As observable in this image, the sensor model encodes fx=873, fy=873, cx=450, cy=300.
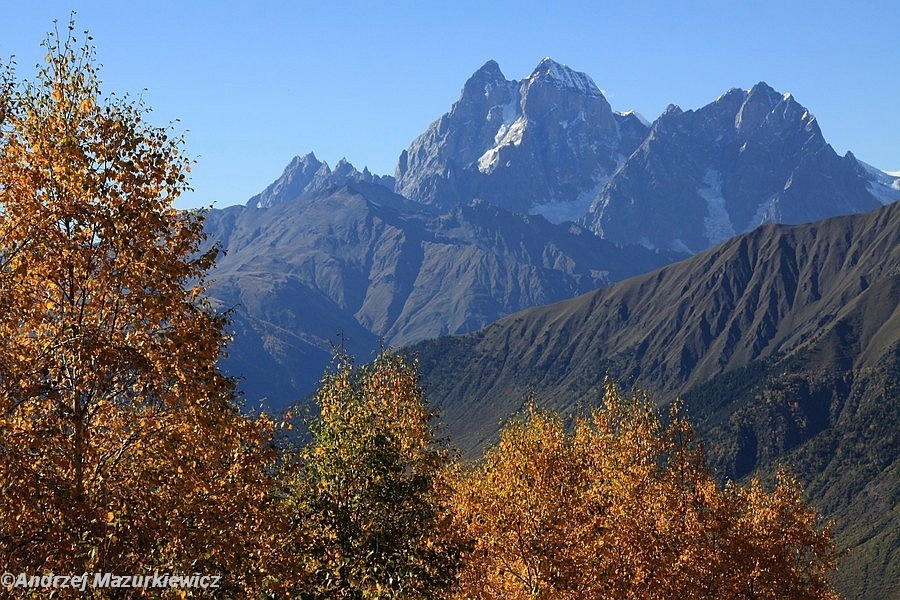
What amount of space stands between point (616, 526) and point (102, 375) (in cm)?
3351

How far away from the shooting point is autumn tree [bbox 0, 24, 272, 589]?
21.9 m

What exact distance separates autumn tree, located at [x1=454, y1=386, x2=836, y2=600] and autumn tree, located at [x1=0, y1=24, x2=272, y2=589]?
22.6 meters

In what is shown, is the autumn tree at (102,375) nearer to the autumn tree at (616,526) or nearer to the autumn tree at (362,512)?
the autumn tree at (362,512)

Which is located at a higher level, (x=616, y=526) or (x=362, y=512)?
(x=616, y=526)

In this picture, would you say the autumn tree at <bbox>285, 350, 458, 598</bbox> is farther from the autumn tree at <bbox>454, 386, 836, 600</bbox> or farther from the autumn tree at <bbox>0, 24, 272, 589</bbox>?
the autumn tree at <bbox>0, 24, 272, 589</bbox>

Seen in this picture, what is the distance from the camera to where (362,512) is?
123 ft

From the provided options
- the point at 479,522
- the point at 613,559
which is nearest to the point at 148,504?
the point at 479,522

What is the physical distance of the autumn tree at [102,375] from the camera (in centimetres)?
2186

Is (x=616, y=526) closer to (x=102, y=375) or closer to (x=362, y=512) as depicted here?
(x=362, y=512)

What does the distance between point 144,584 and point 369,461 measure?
57.0 feet

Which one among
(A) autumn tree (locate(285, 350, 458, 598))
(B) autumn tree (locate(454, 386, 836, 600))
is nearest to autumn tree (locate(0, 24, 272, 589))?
(A) autumn tree (locate(285, 350, 458, 598))

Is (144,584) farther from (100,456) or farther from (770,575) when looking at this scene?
(770,575)

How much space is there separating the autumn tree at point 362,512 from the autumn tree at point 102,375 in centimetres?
770

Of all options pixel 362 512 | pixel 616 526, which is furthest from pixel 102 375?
pixel 616 526
